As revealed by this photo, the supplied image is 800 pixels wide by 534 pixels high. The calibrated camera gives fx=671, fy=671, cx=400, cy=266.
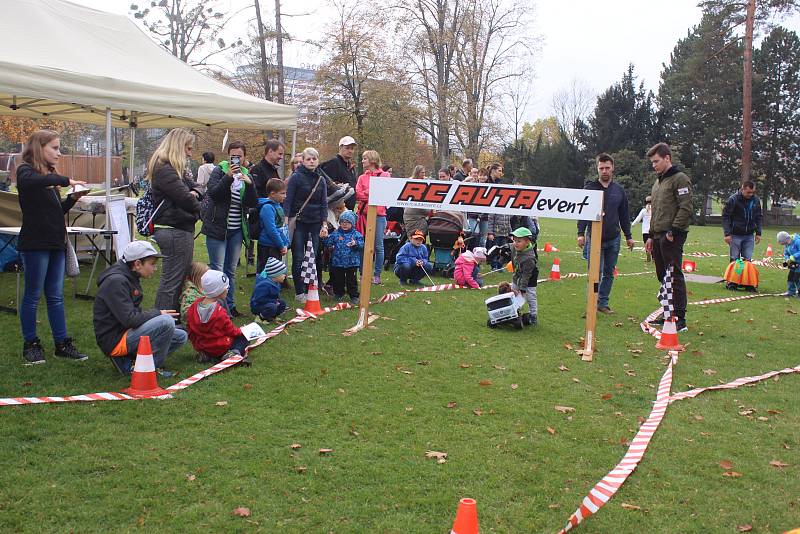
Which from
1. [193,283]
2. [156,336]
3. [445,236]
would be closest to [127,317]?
[156,336]

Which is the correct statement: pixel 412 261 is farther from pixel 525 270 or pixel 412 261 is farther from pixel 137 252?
pixel 137 252

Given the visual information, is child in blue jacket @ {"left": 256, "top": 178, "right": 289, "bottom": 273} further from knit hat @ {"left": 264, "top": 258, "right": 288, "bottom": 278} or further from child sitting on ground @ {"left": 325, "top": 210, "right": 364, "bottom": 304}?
child sitting on ground @ {"left": 325, "top": 210, "right": 364, "bottom": 304}

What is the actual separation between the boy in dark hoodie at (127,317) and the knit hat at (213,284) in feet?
1.77

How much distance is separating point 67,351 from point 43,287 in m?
0.63

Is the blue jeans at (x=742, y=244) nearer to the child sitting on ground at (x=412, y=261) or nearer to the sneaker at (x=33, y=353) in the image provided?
the child sitting on ground at (x=412, y=261)

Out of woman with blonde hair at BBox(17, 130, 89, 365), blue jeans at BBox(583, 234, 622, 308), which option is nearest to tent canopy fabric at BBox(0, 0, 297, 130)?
woman with blonde hair at BBox(17, 130, 89, 365)

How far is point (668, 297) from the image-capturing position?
807cm

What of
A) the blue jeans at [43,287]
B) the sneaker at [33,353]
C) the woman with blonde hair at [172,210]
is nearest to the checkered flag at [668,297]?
the woman with blonde hair at [172,210]

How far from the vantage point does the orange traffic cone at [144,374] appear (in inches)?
209

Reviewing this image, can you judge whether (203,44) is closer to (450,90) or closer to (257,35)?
(257,35)

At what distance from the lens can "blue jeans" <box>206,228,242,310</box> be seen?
8062 mm

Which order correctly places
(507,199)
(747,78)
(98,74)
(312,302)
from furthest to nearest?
(747,78)
(312,302)
(98,74)
(507,199)

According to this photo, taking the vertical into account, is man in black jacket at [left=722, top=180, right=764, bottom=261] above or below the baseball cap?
above

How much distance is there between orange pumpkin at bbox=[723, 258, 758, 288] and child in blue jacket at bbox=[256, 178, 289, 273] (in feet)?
28.3
